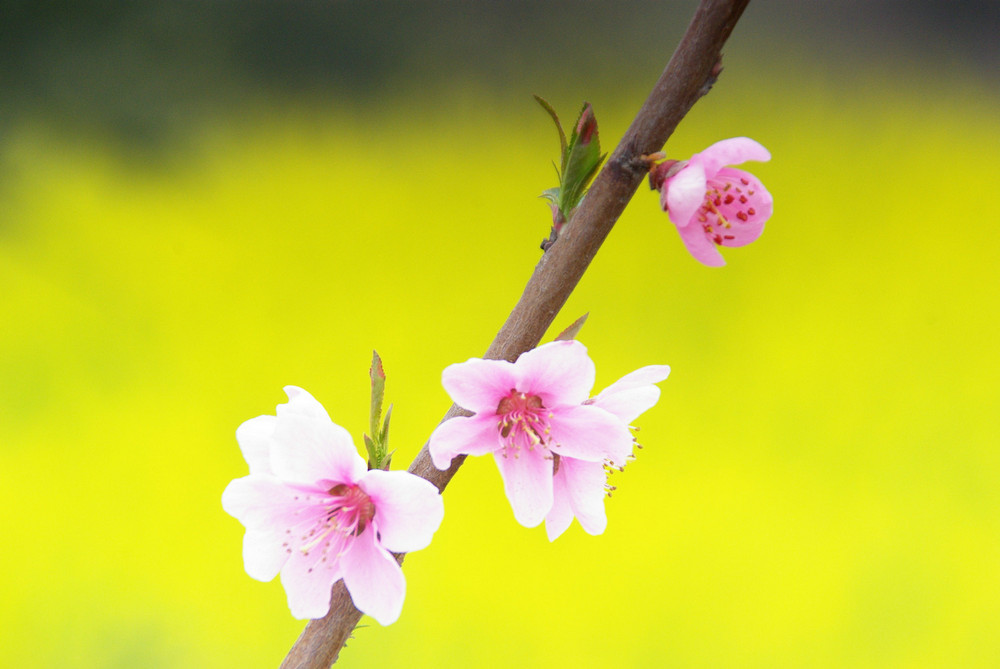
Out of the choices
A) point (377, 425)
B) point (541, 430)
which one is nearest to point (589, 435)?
point (541, 430)

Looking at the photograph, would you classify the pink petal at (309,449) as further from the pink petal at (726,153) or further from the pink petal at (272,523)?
the pink petal at (726,153)

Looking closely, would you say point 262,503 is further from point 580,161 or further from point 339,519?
point 580,161

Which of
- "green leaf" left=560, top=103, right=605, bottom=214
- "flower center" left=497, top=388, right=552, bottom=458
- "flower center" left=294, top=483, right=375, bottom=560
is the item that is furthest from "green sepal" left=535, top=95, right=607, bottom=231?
"flower center" left=294, top=483, right=375, bottom=560

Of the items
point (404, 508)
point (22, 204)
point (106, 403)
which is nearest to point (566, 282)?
point (404, 508)

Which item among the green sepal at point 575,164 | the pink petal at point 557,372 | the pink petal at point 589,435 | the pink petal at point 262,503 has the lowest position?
the pink petal at point 262,503

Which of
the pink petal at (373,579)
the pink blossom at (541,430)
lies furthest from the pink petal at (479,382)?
the pink petal at (373,579)

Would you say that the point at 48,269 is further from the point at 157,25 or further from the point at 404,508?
the point at 404,508
